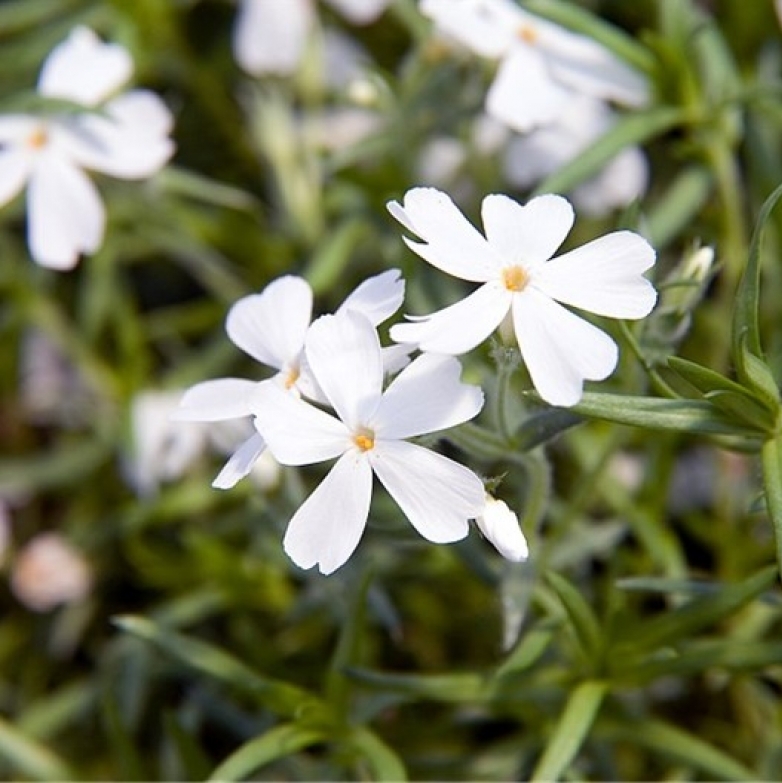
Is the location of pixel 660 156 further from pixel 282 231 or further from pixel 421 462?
pixel 421 462

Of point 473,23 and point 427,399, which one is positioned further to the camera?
point 473,23

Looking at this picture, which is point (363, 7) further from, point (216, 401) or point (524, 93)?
point (216, 401)

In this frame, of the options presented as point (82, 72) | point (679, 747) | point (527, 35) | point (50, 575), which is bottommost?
point (50, 575)

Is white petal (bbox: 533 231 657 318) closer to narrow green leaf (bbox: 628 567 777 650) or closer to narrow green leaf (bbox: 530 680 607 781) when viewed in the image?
narrow green leaf (bbox: 628 567 777 650)

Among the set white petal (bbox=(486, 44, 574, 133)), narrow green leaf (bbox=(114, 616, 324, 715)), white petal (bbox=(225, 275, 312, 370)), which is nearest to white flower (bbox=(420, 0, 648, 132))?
white petal (bbox=(486, 44, 574, 133))

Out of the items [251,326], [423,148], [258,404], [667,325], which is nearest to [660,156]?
[423,148]

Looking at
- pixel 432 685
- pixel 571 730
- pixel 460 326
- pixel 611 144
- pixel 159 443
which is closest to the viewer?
pixel 460 326

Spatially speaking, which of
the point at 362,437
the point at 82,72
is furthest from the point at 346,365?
the point at 82,72
